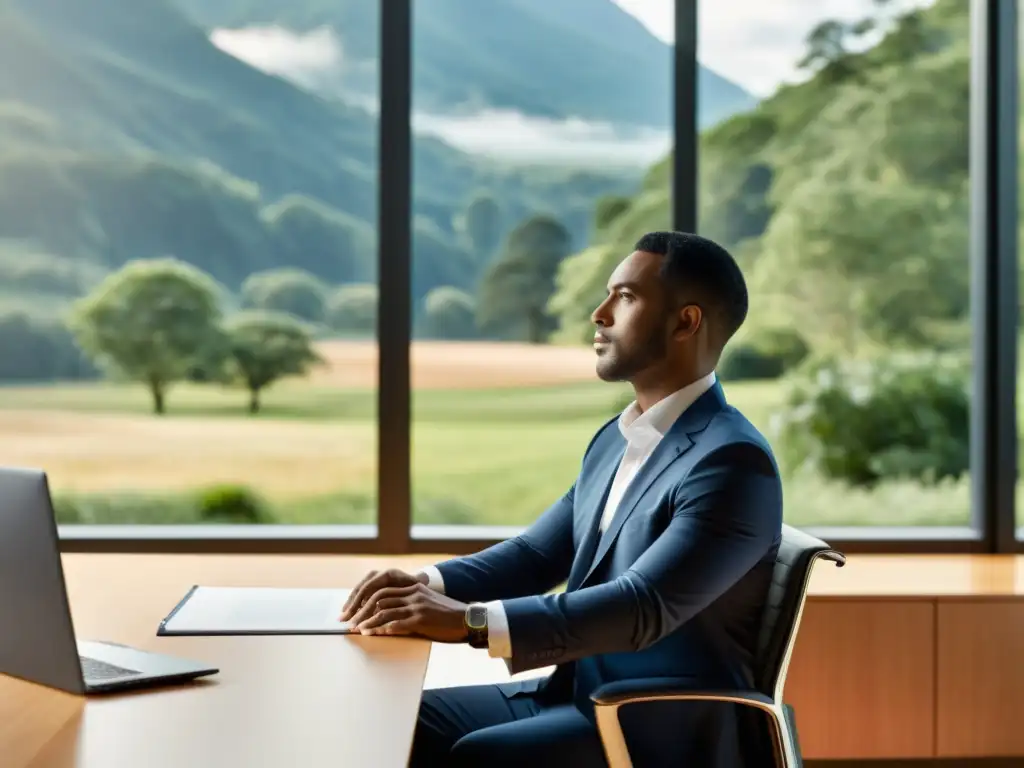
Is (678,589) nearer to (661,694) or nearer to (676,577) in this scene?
(676,577)

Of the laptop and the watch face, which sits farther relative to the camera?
the watch face

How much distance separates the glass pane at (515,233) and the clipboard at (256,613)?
72.8 inches

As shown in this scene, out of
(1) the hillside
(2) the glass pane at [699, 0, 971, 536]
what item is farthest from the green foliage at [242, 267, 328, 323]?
(2) the glass pane at [699, 0, 971, 536]

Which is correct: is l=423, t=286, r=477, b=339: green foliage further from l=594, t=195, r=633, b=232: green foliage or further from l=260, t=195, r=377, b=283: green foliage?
l=594, t=195, r=633, b=232: green foliage

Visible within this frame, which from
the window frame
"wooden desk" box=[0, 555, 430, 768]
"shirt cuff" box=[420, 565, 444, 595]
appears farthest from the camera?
the window frame

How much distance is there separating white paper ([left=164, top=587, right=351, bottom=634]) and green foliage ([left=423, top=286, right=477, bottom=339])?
196cm

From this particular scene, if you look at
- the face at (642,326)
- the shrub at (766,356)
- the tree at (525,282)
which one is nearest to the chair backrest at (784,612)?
the face at (642,326)

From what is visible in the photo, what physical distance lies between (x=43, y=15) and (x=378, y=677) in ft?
10.5

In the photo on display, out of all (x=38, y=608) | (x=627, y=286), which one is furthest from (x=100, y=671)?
(x=627, y=286)

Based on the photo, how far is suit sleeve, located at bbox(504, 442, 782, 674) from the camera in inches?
71.3

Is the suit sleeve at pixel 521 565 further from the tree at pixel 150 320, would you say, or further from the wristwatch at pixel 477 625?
the tree at pixel 150 320

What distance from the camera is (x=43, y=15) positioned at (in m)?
4.02

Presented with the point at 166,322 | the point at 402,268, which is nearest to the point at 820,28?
the point at 402,268

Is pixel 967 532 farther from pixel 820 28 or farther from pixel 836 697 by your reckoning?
pixel 820 28
